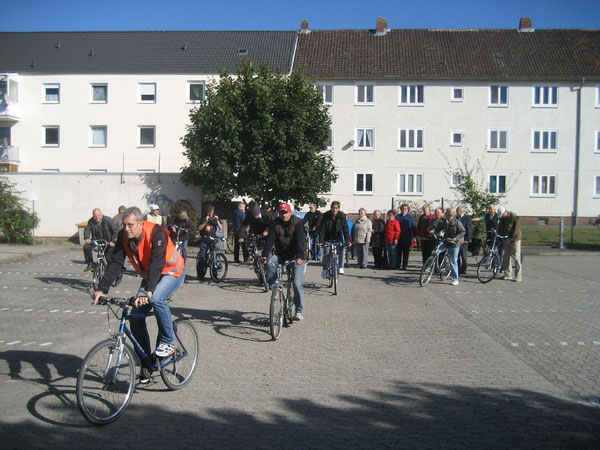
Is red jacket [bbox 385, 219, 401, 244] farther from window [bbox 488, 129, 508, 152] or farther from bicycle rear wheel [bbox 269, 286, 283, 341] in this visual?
window [bbox 488, 129, 508, 152]

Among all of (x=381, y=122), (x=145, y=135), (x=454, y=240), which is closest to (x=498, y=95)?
(x=381, y=122)

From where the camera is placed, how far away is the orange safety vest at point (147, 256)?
18.9 ft

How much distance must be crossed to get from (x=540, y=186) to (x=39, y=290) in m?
37.1

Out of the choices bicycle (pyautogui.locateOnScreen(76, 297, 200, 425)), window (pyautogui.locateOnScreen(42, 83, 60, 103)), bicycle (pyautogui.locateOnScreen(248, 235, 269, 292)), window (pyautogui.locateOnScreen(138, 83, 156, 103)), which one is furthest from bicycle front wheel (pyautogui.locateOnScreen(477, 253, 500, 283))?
window (pyautogui.locateOnScreen(42, 83, 60, 103))

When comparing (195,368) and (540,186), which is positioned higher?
(540,186)

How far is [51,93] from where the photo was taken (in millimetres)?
41812

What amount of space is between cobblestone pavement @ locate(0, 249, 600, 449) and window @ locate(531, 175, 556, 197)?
31.6 metres

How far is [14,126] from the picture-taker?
41719mm

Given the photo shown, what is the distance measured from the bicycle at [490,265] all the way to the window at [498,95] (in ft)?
96.3

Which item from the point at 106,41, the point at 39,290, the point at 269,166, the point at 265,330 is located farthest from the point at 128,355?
the point at 106,41

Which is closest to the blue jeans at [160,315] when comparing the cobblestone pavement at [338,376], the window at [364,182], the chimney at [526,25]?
the cobblestone pavement at [338,376]

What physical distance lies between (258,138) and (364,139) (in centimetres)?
1883

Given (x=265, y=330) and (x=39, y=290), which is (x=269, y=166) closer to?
(x=39, y=290)

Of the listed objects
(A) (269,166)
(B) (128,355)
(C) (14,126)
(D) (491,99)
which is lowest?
(B) (128,355)
